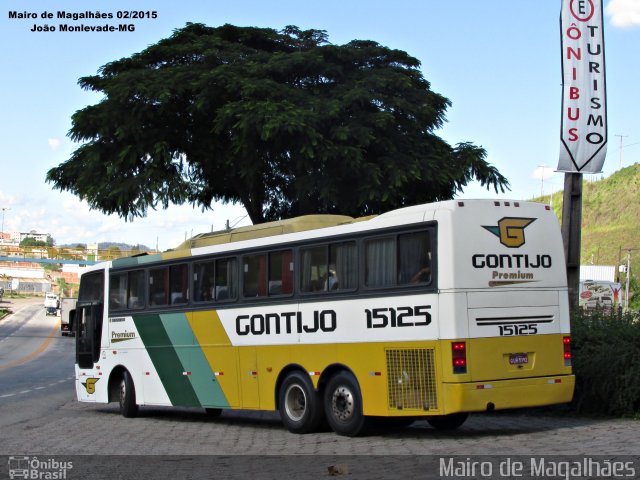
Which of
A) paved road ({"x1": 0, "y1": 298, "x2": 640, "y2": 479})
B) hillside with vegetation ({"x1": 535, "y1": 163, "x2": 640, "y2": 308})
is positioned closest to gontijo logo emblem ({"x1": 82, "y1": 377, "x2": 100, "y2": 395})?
paved road ({"x1": 0, "y1": 298, "x2": 640, "y2": 479})

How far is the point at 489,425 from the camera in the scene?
619 inches

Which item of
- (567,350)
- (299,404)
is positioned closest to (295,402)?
(299,404)

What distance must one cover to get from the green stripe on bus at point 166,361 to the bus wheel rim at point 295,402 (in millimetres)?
3079

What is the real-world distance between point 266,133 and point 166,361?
9.10m

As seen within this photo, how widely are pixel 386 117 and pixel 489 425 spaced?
1430 cm

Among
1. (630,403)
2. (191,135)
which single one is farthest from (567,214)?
(191,135)

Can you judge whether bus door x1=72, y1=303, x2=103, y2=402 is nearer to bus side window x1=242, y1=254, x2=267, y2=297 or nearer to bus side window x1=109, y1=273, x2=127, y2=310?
bus side window x1=109, y1=273, x2=127, y2=310

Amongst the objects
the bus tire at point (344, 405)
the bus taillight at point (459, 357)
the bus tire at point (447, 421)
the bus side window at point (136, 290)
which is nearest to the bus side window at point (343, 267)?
the bus tire at point (344, 405)

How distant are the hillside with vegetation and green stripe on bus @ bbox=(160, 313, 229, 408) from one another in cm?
8975

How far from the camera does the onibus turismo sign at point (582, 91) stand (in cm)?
1853

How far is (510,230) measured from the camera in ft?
45.3

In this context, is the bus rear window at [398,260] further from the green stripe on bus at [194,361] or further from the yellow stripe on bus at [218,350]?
the green stripe on bus at [194,361]

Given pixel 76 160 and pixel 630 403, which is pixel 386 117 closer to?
pixel 76 160

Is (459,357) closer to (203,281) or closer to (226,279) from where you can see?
(226,279)
